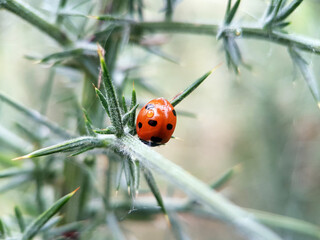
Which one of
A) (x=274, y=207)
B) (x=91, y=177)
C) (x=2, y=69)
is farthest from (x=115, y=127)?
(x=274, y=207)

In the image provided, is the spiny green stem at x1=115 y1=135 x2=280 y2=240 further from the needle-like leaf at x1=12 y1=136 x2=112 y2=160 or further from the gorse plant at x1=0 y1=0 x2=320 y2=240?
the needle-like leaf at x1=12 y1=136 x2=112 y2=160

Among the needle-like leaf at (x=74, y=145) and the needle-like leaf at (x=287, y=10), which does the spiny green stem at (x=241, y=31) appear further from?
the needle-like leaf at (x=74, y=145)

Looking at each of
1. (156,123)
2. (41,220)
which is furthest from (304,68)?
(41,220)

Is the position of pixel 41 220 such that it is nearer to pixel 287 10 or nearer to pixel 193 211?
pixel 193 211

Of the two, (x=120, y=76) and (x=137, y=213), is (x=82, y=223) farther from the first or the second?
(x=120, y=76)

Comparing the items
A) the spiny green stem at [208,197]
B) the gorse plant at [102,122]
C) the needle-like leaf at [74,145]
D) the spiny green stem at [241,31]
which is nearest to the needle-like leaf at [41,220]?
the gorse plant at [102,122]

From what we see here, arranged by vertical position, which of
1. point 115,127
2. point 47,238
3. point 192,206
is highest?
point 115,127

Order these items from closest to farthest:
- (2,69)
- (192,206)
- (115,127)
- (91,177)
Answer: (115,127) → (91,177) → (192,206) → (2,69)
